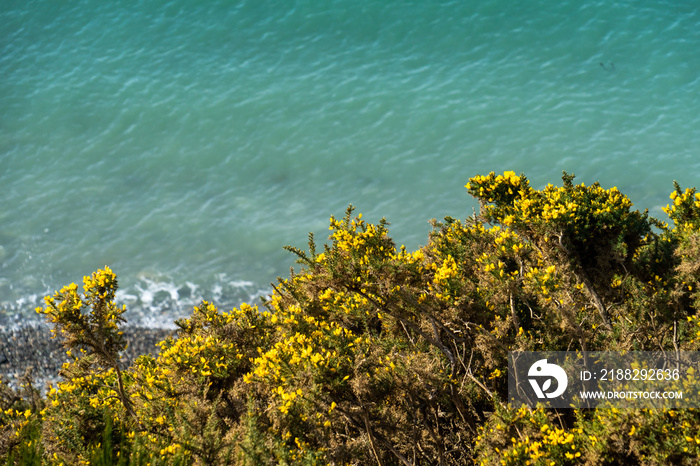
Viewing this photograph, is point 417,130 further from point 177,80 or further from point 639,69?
point 177,80

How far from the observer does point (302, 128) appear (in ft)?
73.7

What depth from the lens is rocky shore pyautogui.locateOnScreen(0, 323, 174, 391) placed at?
15680 millimetres

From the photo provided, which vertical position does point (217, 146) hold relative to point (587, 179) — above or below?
above

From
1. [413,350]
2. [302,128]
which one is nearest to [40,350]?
[302,128]

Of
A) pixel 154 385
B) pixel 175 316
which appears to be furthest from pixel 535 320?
pixel 175 316

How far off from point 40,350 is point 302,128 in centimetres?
1090

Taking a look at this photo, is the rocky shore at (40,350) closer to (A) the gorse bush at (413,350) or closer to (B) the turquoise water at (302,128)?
(B) the turquoise water at (302,128)

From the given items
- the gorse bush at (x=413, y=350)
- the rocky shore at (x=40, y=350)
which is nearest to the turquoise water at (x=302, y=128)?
the rocky shore at (x=40, y=350)

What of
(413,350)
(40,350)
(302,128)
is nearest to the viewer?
(413,350)

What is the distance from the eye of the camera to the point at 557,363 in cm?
645

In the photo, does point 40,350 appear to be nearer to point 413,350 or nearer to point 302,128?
point 302,128

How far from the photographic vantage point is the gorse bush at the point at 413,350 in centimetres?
550

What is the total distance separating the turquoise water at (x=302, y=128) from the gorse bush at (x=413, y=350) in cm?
1108

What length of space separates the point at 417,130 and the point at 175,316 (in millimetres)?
9873
